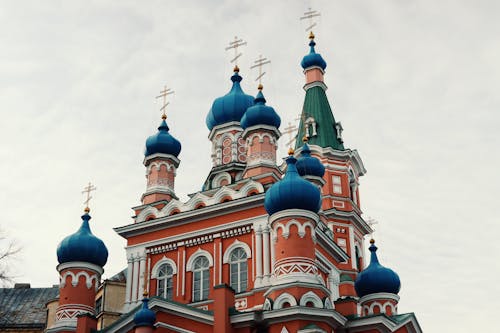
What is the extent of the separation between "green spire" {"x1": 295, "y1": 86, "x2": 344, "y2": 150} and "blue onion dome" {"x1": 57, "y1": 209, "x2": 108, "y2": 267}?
11139 millimetres

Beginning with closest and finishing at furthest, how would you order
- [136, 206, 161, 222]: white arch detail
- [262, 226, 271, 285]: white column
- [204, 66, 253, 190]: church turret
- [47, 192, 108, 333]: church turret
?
1. [262, 226, 271, 285]: white column
2. [47, 192, 108, 333]: church turret
3. [136, 206, 161, 222]: white arch detail
4. [204, 66, 253, 190]: church turret

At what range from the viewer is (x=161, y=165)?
71.9 ft

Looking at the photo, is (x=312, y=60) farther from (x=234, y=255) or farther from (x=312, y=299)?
(x=312, y=299)

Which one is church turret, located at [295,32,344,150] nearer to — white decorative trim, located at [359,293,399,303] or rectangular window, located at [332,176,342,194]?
rectangular window, located at [332,176,342,194]

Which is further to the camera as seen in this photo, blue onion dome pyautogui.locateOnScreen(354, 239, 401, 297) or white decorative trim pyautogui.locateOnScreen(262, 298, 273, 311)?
blue onion dome pyautogui.locateOnScreen(354, 239, 401, 297)

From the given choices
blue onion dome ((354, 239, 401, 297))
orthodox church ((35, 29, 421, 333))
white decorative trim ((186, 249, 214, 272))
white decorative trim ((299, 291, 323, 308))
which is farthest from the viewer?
blue onion dome ((354, 239, 401, 297))

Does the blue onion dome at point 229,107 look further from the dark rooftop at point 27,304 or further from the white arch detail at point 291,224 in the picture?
the dark rooftop at point 27,304

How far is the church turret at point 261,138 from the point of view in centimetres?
2005

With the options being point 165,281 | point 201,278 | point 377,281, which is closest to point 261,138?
point 201,278

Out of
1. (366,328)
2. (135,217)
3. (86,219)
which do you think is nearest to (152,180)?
(135,217)

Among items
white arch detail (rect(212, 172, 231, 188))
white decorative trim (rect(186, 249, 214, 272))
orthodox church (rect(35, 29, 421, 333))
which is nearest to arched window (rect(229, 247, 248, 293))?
orthodox church (rect(35, 29, 421, 333))

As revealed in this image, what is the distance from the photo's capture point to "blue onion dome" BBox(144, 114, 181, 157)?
72.2 ft

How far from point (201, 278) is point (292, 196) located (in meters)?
3.91

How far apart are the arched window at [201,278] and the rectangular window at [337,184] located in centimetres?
959
